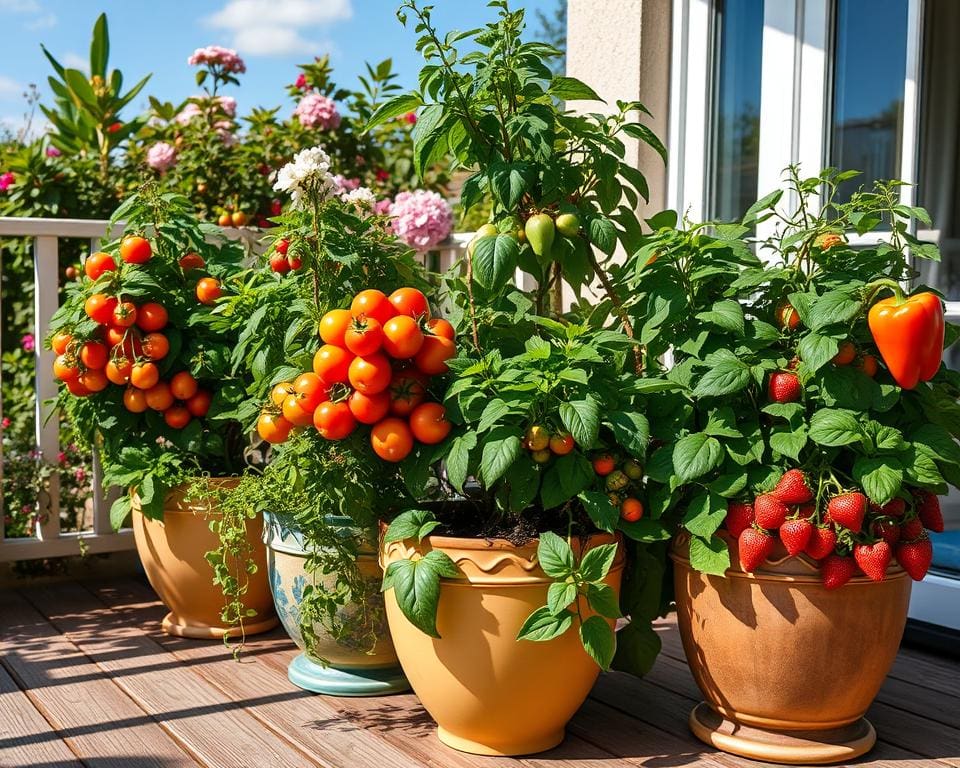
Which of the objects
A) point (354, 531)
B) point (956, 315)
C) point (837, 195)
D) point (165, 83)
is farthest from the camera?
point (165, 83)

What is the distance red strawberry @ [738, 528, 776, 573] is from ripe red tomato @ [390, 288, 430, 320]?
0.68 m

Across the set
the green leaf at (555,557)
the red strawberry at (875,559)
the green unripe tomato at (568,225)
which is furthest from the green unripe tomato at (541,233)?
the red strawberry at (875,559)

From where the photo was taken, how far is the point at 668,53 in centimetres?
309

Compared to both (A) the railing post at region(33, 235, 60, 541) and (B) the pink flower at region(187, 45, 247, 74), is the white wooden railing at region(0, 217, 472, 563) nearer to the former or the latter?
(A) the railing post at region(33, 235, 60, 541)

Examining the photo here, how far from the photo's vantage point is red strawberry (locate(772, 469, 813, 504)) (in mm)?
1726

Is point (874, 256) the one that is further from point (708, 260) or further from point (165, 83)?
point (165, 83)

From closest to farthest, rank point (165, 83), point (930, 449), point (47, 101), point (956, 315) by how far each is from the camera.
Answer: point (930, 449) → point (956, 315) → point (47, 101) → point (165, 83)

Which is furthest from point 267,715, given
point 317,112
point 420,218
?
point 317,112

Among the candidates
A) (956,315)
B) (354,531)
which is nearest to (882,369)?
(956,315)

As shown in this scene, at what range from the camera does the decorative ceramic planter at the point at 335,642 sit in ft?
7.06

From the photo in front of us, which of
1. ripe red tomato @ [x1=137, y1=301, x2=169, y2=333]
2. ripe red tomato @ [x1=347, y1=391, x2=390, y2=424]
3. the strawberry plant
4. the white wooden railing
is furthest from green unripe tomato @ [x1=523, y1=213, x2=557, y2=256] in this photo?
the white wooden railing

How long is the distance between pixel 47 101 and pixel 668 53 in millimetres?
2744

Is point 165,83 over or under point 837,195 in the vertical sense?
over

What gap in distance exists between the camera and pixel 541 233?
1.92 m
